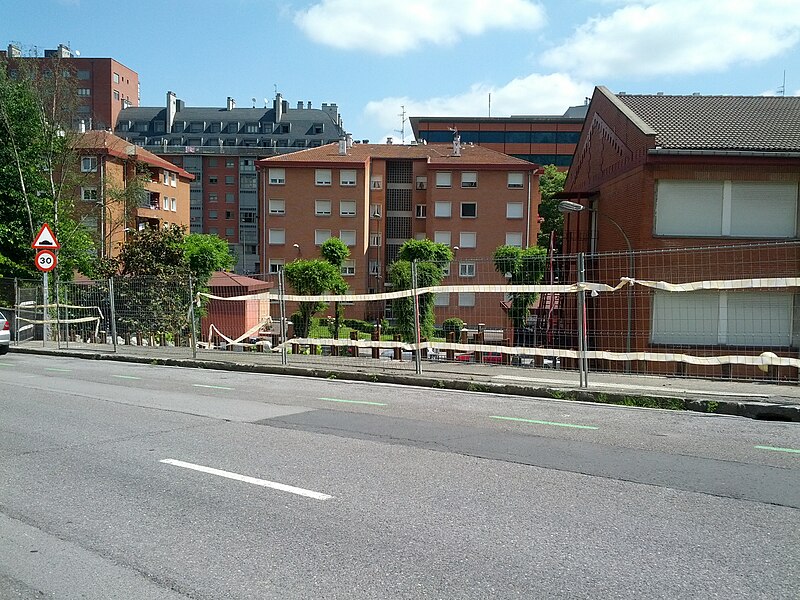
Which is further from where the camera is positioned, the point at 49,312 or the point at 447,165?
the point at 447,165

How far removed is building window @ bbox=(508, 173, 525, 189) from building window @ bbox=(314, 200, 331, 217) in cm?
1532

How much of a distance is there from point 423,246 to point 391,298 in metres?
36.2

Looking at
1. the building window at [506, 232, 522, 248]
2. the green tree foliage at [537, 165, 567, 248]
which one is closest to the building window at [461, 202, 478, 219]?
the building window at [506, 232, 522, 248]

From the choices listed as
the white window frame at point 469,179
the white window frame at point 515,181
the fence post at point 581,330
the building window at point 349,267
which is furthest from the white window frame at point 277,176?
the fence post at point 581,330

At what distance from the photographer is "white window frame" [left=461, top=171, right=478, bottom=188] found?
60938 millimetres

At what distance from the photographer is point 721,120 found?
23.4 m

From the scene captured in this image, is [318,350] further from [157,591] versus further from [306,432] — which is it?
[157,591]

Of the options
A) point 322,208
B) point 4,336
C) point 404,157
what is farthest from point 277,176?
point 4,336

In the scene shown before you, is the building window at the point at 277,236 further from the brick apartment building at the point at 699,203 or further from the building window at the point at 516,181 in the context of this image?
the brick apartment building at the point at 699,203

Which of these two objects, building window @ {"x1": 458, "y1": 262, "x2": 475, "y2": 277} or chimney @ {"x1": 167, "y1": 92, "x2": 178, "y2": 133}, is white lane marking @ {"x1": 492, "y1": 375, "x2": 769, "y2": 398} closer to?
building window @ {"x1": 458, "y1": 262, "x2": 475, "y2": 277}

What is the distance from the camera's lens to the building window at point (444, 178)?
2413 inches

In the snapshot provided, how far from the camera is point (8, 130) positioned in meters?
25.7

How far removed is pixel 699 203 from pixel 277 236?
1769 inches

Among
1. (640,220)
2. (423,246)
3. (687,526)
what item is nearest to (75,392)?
(687,526)
